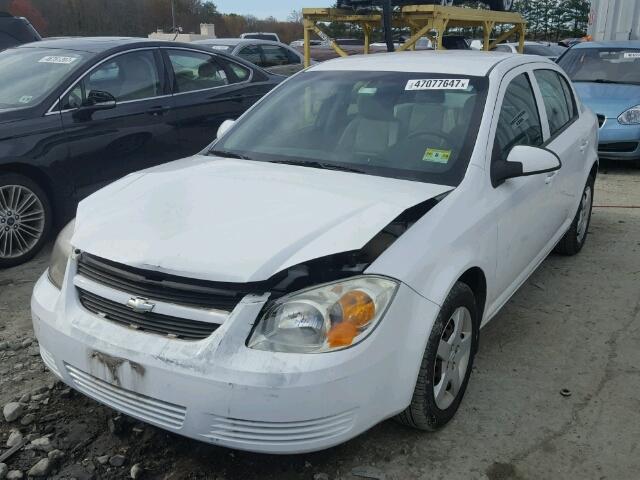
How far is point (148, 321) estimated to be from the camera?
7.50ft

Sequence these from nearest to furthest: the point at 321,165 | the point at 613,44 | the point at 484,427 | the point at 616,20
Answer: the point at 484,427, the point at 321,165, the point at 613,44, the point at 616,20

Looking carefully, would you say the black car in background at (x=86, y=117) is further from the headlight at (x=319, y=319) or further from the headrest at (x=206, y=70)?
the headlight at (x=319, y=319)

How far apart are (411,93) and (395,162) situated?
0.50 m

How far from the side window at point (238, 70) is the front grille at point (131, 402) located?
4514 millimetres

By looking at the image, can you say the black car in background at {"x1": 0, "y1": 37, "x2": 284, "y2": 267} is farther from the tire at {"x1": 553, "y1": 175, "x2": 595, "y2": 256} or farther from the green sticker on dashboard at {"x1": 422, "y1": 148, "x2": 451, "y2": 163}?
the tire at {"x1": 553, "y1": 175, "x2": 595, "y2": 256}

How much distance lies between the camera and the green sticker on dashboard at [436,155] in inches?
118

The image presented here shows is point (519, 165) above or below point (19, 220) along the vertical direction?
above

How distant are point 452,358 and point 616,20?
38.4 ft

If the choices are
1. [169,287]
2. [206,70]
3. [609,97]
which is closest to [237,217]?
[169,287]

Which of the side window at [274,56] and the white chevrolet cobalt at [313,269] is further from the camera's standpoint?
the side window at [274,56]

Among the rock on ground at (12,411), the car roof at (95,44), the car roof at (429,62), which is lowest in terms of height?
the rock on ground at (12,411)

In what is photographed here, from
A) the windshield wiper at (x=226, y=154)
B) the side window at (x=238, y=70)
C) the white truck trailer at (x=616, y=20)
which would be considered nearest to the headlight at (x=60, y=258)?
the windshield wiper at (x=226, y=154)

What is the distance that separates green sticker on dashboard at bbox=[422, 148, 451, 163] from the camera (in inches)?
118

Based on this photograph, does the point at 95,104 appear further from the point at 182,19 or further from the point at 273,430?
the point at 182,19
